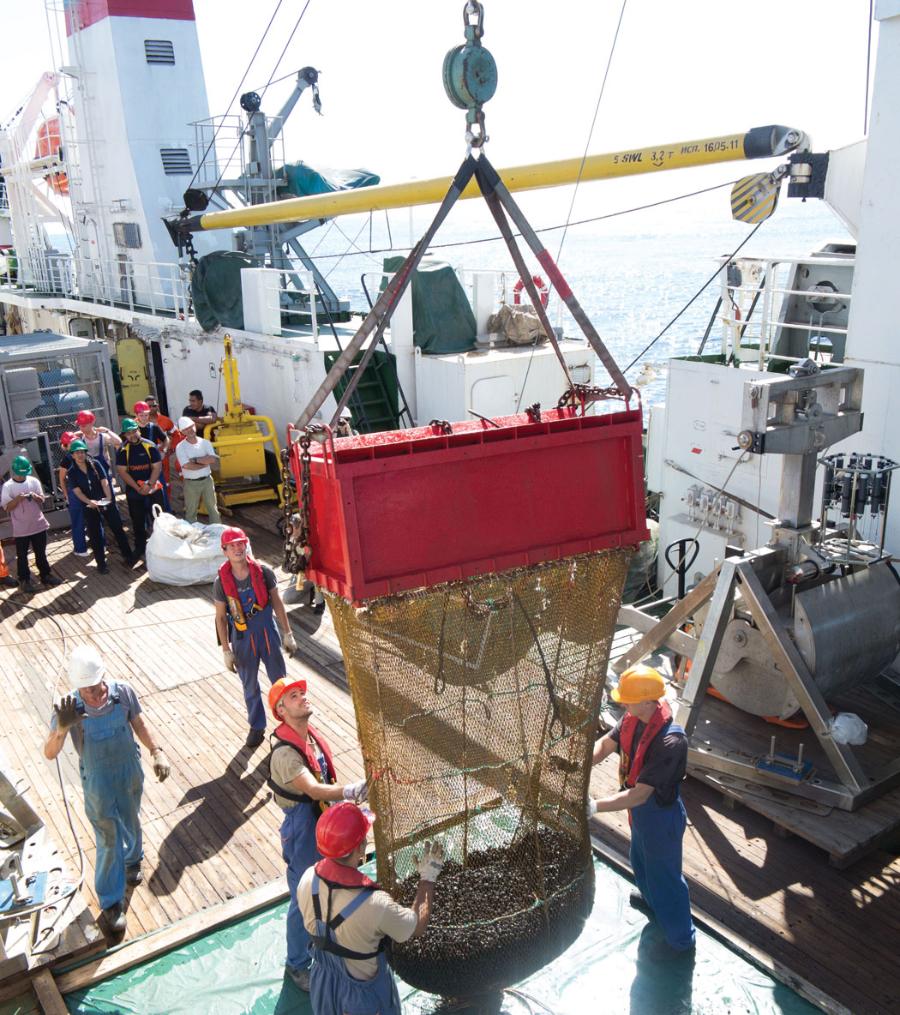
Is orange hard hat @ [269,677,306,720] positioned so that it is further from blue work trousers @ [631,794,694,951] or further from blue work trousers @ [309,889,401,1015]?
blue work trousers @ [631,794,694,951]

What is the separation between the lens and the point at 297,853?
402 centimetres

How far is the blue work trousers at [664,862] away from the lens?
13.6ft


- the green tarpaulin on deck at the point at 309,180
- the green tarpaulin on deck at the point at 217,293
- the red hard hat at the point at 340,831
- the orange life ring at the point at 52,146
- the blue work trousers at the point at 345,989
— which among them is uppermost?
the orange life ring at the point at 52,146

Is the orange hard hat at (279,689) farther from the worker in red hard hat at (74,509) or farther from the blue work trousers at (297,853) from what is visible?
the worker in red hard hat at (74,509)

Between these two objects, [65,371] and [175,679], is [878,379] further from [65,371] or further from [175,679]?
[65,371]

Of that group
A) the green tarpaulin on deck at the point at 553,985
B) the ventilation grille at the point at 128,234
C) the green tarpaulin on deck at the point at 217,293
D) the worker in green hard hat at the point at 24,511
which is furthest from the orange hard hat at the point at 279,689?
the ventilation grille at the point at 128,234

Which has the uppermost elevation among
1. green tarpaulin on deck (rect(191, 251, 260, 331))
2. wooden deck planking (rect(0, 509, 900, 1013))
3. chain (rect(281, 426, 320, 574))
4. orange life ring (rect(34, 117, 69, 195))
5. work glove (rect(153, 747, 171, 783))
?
orange life ring (rect(34, 117, 69, 195))

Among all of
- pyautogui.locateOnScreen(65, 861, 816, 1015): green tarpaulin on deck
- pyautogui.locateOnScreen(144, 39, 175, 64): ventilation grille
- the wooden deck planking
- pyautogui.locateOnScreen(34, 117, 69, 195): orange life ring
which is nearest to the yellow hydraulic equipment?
the wooden deck planking

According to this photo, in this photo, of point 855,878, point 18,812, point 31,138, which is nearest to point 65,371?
point 18,812

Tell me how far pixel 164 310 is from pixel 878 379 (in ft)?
41.7

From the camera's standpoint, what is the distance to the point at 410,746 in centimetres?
369

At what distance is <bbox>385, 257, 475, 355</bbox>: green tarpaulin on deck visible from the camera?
12.0 metres

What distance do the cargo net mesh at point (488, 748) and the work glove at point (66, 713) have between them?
1.52 meters

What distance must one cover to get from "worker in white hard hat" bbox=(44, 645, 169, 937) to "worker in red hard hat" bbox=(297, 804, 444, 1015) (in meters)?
1.59
